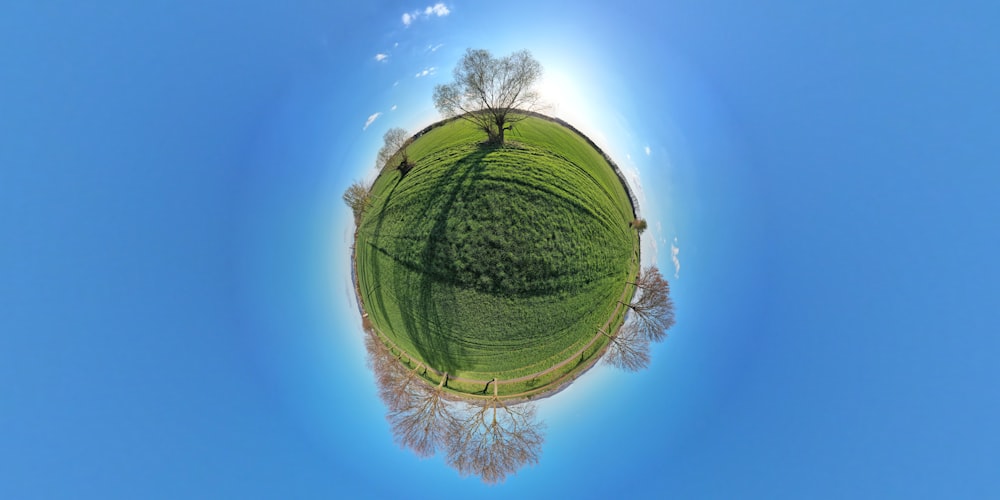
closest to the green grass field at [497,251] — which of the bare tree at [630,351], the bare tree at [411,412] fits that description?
the bare tree at [630,351]

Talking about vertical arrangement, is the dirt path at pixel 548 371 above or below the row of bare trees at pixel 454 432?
above

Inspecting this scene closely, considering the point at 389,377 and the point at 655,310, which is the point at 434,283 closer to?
the point at 389,377

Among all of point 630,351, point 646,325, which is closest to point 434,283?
point 630,351

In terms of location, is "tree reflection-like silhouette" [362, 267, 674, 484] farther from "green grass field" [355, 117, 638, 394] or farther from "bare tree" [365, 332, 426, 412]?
"green grass field" [355, 117, 638, 394]

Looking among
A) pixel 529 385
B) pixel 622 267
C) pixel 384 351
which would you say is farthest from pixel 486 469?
pixel 622 267

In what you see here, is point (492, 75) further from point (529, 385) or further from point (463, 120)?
point (529, 385)

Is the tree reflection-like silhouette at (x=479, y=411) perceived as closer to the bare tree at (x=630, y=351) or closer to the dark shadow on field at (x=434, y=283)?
the bare tree at (x=630, y=351)

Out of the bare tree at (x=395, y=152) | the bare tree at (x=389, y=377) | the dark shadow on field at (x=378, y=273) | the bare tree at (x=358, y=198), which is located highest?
the bare tree at (x=395, y=152)

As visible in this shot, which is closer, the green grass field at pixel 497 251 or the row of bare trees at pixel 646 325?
the green grass field at pixel 497 251
